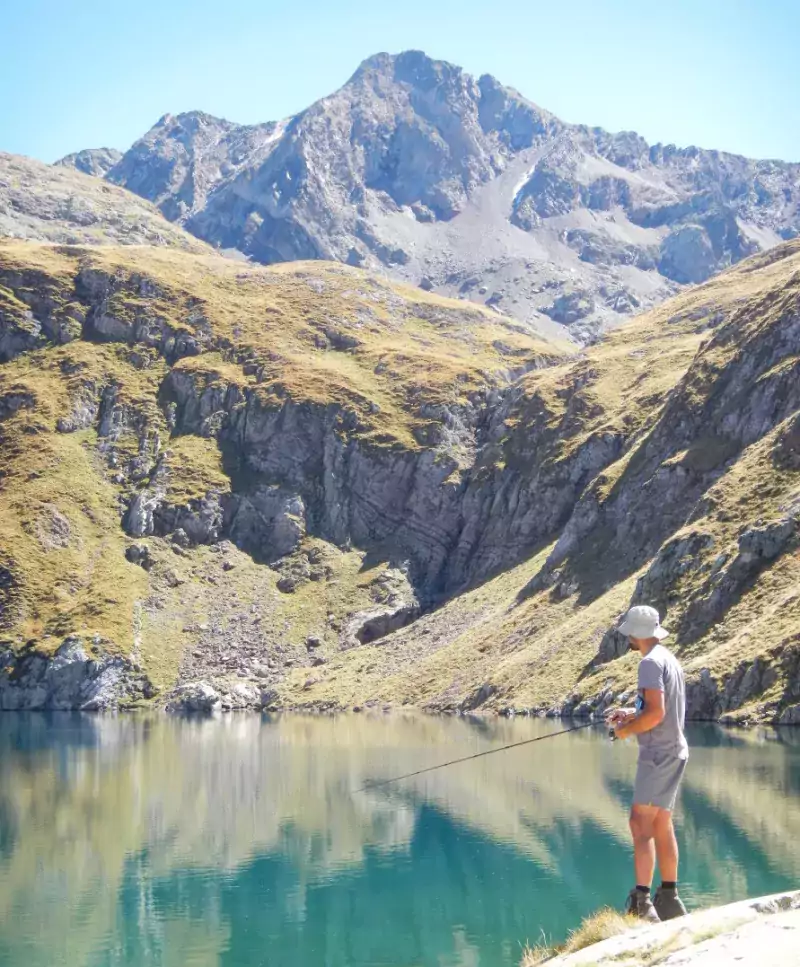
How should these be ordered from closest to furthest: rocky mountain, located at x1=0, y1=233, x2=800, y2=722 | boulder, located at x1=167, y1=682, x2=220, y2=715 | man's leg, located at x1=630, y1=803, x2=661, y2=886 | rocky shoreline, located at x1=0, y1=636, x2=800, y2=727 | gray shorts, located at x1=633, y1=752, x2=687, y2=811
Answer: gray shorts, located at x1=633, y1=752, x2=687, y2=811 < man's leg, located at x1=630, y1=803, x2=661, y2=886 < rocky mountain, located at x1=0, y1=233, x2=800, y2=722 < boulder, located at x1=167, y1=682, x2=220, y2=715 < rocky shoreline, located at x1=0, y1=636, x2=800, y2=727

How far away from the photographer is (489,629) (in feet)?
420

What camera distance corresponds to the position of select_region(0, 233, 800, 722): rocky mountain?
100562 millimetres

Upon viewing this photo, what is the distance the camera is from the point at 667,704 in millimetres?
17375

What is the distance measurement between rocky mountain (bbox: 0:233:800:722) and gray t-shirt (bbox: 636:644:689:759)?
2457 inches

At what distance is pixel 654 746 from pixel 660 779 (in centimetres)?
53

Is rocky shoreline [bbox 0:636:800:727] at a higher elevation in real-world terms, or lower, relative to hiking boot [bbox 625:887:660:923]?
higher

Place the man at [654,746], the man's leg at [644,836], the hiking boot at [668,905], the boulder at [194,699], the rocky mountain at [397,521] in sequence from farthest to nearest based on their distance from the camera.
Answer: the boulder at [194,699] < the rocky mountain at [397,521] < the hiking boot at [668,905] < the man's leg at [644,836] < the man at [654,746]

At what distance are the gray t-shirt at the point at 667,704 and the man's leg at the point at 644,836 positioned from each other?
3.10 ft

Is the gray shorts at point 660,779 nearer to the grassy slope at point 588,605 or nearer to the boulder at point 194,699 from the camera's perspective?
the grassy slope at point 588,605

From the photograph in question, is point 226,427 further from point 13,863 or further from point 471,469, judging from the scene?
point 13,863

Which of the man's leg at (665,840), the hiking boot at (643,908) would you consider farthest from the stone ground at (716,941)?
the man's leg at (665,840)

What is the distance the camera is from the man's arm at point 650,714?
17031 mm

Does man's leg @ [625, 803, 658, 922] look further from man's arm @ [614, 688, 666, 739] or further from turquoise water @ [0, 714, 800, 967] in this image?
turquoise water @ [0, 714, 800, 967]

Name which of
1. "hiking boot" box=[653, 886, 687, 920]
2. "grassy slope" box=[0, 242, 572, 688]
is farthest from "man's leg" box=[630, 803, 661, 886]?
"grassy slope" box=[0, 242, 572, 688]
